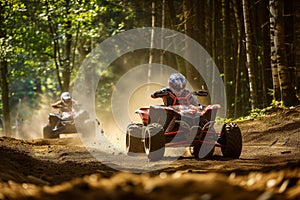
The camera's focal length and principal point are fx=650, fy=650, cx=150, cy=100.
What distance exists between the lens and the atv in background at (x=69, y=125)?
2083cm

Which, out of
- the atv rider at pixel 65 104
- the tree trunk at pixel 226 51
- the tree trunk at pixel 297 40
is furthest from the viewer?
Answer: the tree trunk at pixel 226 51

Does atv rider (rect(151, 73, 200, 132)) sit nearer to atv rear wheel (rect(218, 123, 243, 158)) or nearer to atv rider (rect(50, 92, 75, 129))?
atv rear wheel (rect(218, 123, 243, 158))

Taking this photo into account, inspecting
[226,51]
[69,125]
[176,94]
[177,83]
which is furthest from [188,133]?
[226,51]

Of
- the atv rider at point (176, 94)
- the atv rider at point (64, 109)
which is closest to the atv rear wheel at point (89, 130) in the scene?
the atv rider at point (64, 109)

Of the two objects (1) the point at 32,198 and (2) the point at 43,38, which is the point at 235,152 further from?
(2) the point at 43,38

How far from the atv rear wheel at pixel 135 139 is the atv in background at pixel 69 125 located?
8.00m

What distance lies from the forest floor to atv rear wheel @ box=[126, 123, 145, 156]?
0.91m

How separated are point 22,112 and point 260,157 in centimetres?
3960

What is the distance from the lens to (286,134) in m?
14.5

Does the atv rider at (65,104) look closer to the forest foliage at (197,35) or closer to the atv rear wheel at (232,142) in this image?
the forest foliage at (197,35)

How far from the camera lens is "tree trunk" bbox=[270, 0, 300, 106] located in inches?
676

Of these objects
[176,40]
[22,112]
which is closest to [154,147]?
[176,40]

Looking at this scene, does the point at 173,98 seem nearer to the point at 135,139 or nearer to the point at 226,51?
the point at 135,139

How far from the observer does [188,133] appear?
11625mm
